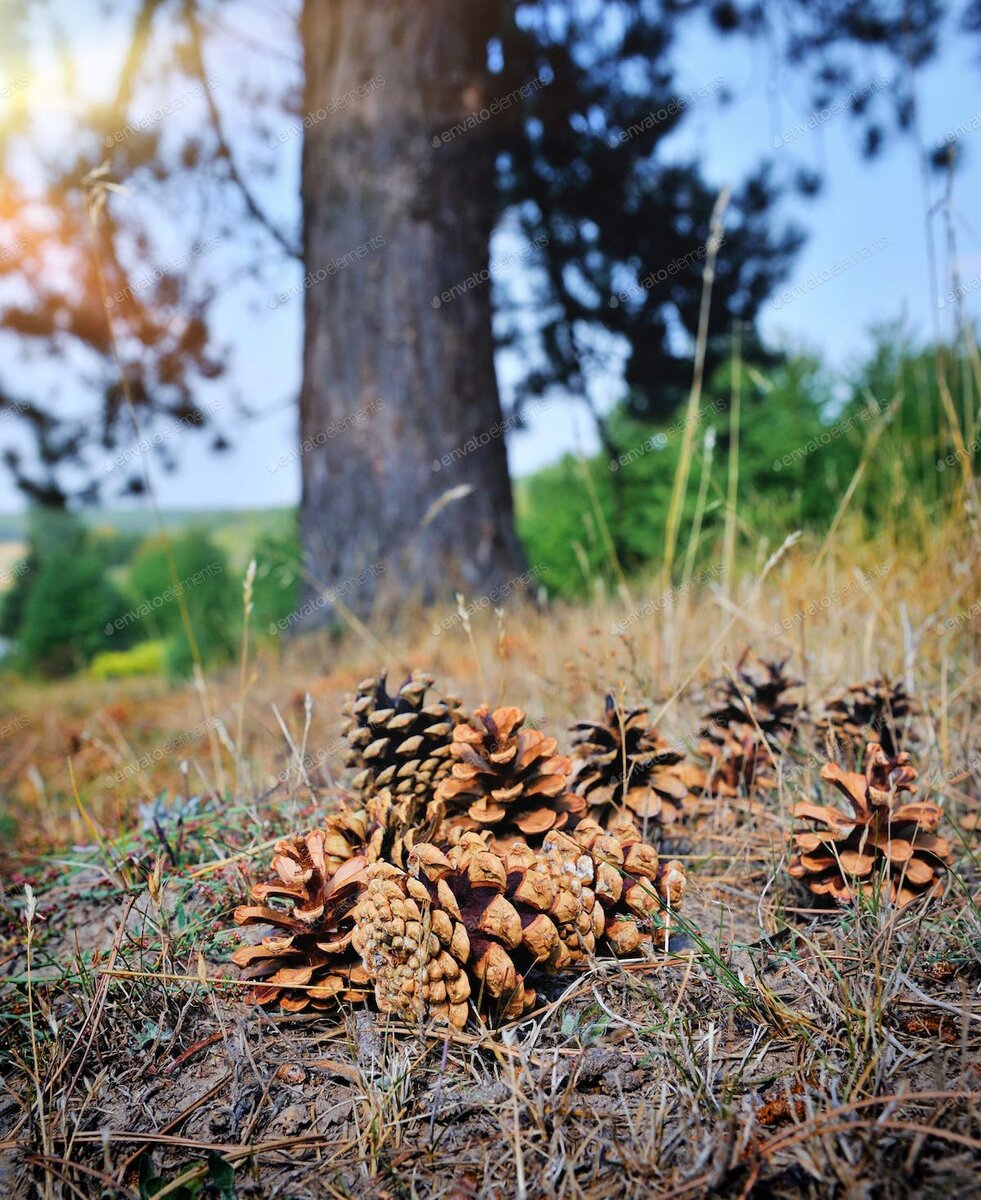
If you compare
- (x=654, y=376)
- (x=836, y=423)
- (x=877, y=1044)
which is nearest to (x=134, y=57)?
(x=654, y=376)

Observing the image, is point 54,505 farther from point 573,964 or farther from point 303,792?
point 573,964

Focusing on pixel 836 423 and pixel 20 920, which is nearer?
pixel 20 920

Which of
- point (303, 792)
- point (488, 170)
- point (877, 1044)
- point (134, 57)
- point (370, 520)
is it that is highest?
point (134, 57)

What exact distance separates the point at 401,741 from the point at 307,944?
36 cm

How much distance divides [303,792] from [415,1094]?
881 millimetres

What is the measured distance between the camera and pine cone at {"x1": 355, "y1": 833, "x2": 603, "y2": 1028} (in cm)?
93

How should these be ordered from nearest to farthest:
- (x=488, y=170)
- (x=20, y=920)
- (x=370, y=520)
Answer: (x=20, y=920)
(x=370, y=520)
(x=488, y=170)

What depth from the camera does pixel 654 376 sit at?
650cm

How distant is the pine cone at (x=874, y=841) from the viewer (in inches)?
46.1
